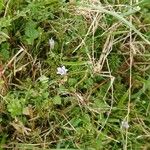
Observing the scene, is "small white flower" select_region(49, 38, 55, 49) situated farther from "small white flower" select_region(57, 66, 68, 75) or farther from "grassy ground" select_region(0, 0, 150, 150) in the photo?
"small white flower" select_region(57, 66, 68, 75)

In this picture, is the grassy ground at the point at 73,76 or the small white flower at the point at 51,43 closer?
the grassy ground at the point at 73,76

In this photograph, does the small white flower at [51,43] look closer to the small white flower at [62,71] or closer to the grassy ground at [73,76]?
the grassy ground at [73,76]

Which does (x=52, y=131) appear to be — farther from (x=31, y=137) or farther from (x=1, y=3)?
(x=1, y=3)

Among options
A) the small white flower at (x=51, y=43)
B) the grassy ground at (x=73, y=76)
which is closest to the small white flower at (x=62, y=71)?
the grassy ground at (x=73, y=76)

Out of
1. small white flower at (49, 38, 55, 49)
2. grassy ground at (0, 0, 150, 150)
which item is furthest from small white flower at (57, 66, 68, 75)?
small white flower at (49, 38, 55, 49)

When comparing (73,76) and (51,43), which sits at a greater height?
(51,43)

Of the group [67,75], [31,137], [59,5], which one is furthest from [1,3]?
[31,137]

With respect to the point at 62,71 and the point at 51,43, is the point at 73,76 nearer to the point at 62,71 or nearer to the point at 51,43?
the point at 62,71

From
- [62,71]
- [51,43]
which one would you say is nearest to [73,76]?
[62,71]
